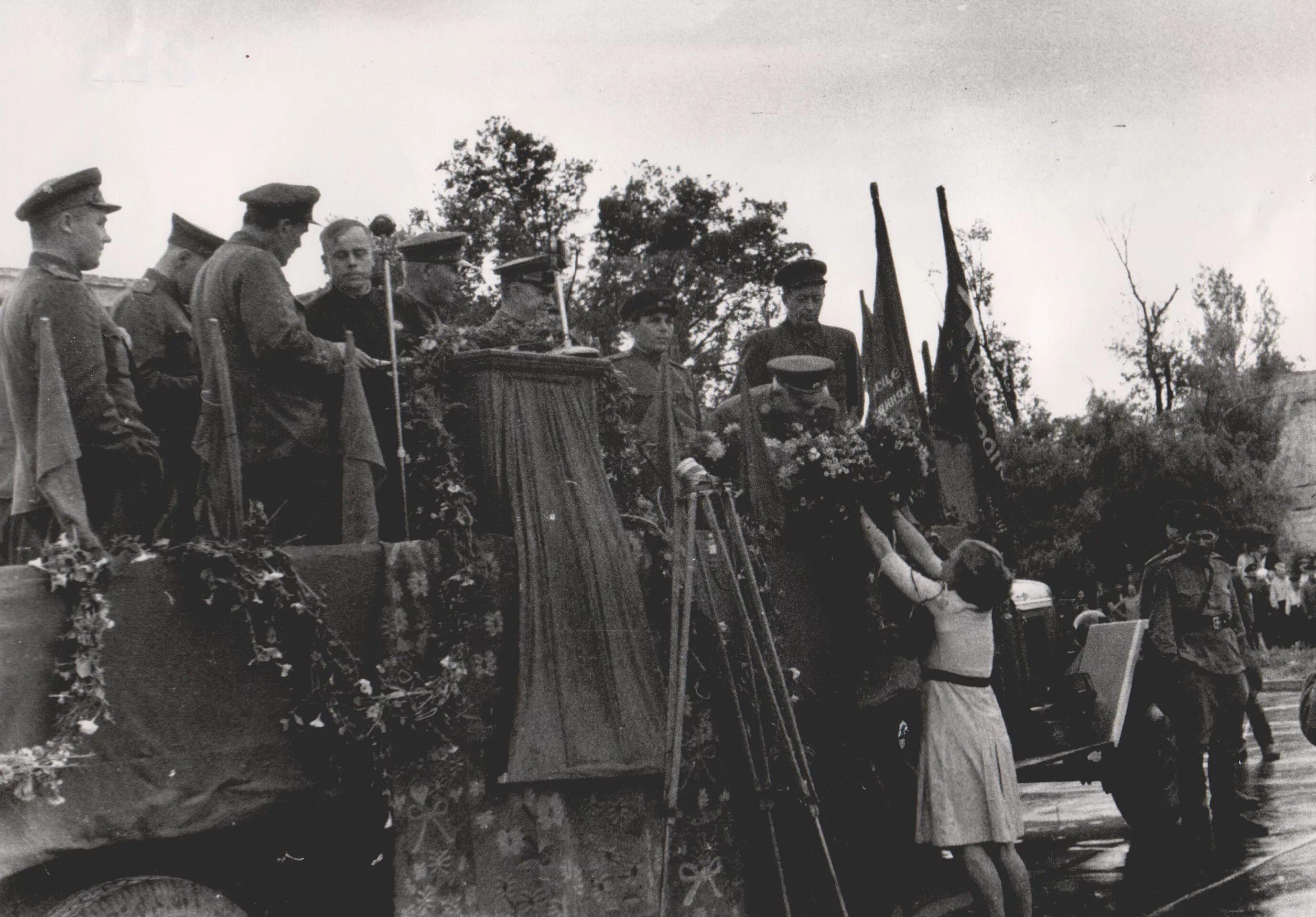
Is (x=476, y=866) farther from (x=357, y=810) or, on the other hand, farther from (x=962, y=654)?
(x=962, y=654)

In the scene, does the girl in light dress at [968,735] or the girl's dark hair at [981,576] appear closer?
the girl in light dress at [968,735]

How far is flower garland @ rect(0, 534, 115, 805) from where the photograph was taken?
3.84 m

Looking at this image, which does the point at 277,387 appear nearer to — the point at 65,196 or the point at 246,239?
the point at 246,239

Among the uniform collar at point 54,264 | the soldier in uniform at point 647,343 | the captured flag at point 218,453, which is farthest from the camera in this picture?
the soldier in uniform at point 647,343

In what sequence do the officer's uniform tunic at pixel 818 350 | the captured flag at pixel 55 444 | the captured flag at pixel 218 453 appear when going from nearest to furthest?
the captured flag at pixel 55 444 < the captured flag at pixel 218 453 < the officer's uniform tunic at pixel 818 350

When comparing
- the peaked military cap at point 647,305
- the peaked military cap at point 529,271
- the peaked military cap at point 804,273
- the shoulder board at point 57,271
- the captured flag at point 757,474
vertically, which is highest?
the peaked military cap at point 804,273

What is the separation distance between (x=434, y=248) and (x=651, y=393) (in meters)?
1.40

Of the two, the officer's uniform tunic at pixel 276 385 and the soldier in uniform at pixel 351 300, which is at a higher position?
the soldier in uniform at pixel 351 300

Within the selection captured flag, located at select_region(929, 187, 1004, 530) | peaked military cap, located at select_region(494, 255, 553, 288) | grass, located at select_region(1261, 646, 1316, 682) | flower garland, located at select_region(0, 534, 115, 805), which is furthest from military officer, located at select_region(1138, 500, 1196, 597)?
grass, located at select_region(1261, 646, 1316, 682)

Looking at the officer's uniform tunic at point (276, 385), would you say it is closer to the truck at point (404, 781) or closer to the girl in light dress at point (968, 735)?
the truck at point (404, 781)

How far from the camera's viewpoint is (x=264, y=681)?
440cm

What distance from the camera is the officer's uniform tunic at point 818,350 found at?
8.38m

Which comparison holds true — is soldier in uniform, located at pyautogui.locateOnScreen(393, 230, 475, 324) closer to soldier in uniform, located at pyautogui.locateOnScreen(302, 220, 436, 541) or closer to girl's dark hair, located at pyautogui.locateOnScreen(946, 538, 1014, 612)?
soldier in uniform, located at pyautogui.locateOnScreen(302, 220, 436, 541)

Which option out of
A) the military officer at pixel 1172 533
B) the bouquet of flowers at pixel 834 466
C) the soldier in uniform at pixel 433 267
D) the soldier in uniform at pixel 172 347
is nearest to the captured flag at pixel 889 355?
the bouquet of flowers at pixel 834 466
